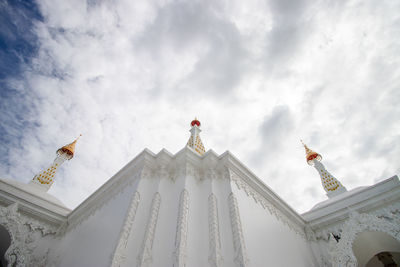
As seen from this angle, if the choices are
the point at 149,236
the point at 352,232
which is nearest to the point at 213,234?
the point at 149,236

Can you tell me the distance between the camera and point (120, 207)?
5754 mm

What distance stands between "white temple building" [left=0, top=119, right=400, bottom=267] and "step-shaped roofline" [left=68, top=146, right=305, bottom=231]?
1.2 inches

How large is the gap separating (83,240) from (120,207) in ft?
6.76

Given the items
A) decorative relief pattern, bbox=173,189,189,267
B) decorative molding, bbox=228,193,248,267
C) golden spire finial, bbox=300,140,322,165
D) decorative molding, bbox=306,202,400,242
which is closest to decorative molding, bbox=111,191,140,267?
decorative relief pattern, bbox=173,189,189,267

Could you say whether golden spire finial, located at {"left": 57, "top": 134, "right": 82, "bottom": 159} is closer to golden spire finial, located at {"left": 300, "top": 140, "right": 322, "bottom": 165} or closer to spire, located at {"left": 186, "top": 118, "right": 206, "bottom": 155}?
spire, located at {"left": 186, "top": 118, "right": 206, "bottom": 155}

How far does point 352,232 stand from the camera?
566 cm

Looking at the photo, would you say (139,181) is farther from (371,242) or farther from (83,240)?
(371,242)

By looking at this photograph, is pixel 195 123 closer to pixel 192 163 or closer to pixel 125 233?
pixel 192 163

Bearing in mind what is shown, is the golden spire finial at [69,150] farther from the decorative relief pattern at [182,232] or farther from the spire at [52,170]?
the decorative relief pattern at [182,232]

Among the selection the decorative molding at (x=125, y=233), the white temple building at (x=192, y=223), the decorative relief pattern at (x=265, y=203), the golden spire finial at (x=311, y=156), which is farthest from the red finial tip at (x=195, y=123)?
the golden spire finial at (x=311, y=156)

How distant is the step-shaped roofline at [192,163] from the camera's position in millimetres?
6213

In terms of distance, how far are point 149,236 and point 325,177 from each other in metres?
13.0

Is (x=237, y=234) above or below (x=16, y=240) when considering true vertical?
below

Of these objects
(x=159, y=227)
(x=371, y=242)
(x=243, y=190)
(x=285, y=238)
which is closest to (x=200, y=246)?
(x=159, y=227)
